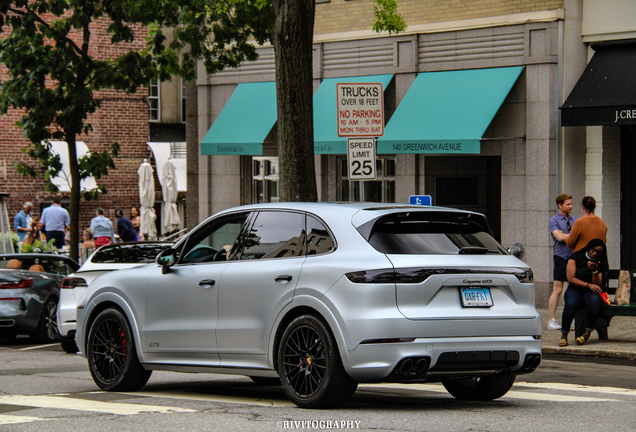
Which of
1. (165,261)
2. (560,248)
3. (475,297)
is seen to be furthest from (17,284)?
(475,297)

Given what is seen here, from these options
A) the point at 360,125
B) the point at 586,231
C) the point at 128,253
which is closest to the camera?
the point at 586,231

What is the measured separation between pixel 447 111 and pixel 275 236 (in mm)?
11422

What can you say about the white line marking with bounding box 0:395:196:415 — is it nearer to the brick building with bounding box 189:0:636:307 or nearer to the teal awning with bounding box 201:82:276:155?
the brick building with bounding box 189:0:636:307

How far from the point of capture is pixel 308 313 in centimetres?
759

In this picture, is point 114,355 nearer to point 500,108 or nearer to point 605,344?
point 605,344

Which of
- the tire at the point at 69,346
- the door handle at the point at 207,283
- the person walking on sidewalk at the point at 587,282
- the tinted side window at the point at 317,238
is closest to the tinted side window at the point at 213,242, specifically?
the door handle at the point at 207,283

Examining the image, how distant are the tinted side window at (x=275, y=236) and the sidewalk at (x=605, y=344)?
6081mm

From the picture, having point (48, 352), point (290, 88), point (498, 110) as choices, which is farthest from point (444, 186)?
point (48, 352)

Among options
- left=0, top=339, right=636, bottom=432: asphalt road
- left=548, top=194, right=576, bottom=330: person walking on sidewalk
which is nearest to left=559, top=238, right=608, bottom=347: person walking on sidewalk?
left=548, top=194, right=576, bottom=330: person walking on sidewalk

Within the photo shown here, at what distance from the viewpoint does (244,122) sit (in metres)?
22.6

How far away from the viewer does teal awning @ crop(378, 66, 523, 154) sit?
18.5 meters

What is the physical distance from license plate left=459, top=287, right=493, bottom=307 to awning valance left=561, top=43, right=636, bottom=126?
10.3 meters

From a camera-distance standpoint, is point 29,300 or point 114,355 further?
point 29,300

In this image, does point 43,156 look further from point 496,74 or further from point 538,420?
point 538,420
